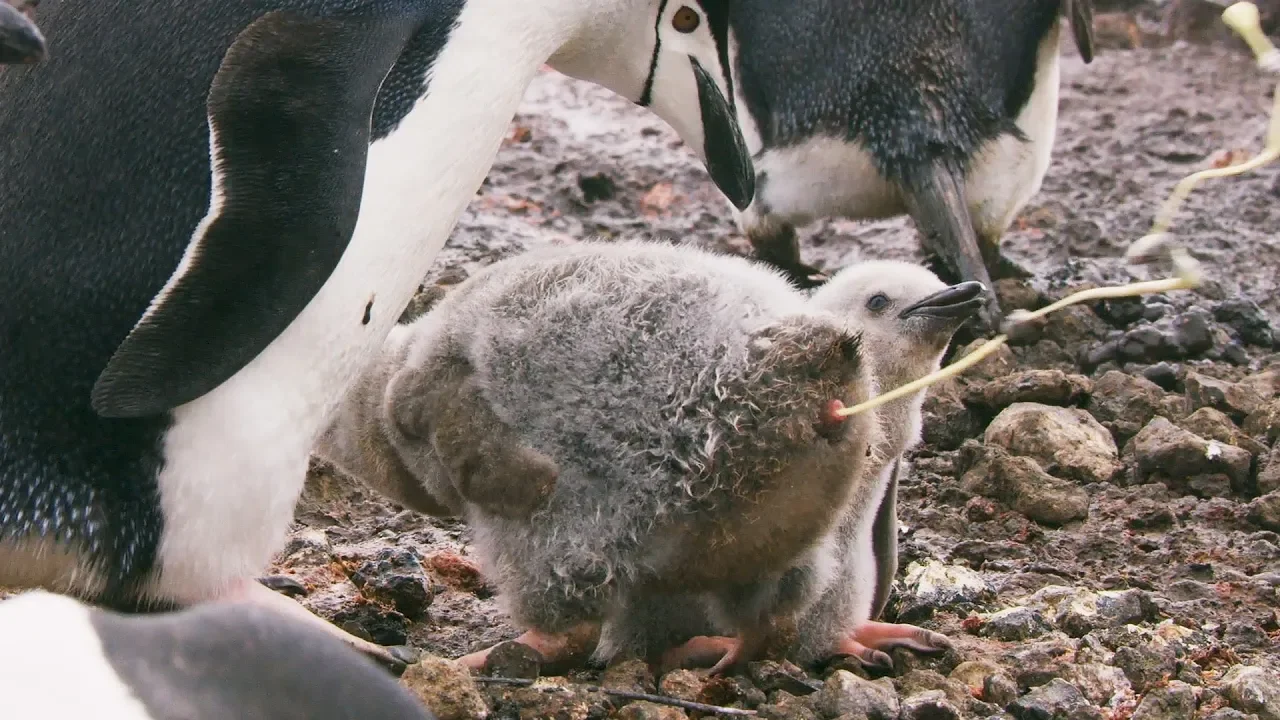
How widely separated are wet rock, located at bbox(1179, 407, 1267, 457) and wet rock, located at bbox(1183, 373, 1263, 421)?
0.07 m

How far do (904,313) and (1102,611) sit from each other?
1.59ft

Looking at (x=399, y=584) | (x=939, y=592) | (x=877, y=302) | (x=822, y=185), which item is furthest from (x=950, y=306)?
(x=822, y=185)

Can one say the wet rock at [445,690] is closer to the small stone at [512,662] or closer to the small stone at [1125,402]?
the small stone at [512,662]

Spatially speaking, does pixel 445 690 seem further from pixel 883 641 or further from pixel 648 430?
pixel 883 641

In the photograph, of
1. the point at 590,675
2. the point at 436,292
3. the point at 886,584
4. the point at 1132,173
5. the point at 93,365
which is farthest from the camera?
the point at 1132,173

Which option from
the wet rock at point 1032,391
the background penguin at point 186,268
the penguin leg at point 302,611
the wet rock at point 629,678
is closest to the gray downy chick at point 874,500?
the wet rock at point 629,678

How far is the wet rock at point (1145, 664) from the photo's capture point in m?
2.23

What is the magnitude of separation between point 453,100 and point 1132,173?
2.80 metres

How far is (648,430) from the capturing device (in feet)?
7.32

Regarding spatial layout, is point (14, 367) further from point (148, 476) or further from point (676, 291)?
point (676, 291)

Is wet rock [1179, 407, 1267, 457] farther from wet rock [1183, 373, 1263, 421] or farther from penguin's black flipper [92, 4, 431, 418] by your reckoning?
penguin's black flipper [92, 4, 431, 418]

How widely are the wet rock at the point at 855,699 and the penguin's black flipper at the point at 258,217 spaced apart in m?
0.77

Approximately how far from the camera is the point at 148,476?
2.15m

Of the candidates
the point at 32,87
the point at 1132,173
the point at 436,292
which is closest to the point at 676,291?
the point at 32,87
